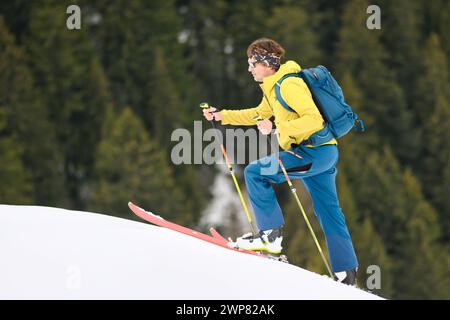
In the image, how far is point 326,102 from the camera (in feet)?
28.1

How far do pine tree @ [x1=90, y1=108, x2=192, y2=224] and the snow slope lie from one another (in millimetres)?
56081

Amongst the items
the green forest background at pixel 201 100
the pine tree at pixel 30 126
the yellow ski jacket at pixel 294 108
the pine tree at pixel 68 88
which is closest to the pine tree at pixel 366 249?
the green forest background at pixel 201 100

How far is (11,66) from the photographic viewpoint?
67375 mm

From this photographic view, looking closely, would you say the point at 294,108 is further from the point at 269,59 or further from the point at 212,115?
the point at 212,115

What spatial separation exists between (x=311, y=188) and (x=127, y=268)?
9.06 feet

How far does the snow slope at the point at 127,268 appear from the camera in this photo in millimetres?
6461

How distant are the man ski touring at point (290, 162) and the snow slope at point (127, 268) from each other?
1.01m

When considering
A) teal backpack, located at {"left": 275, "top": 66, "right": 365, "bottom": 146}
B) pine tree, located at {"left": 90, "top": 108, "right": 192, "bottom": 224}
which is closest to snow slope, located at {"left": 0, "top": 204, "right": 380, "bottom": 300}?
teal backpack, located at {"left": 275, "top": 66, "right": 365, "bottom": 146}

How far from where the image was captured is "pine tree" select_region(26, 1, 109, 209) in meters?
71.0

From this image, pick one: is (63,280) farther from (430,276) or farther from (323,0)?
(323,0)

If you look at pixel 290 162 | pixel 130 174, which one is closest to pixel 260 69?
pixel 290 162

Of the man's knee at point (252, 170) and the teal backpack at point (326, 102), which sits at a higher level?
the teal backpack at point (326, 102)

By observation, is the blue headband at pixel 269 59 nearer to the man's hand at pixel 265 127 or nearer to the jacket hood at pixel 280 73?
the jacket hood at pixel 280 73
